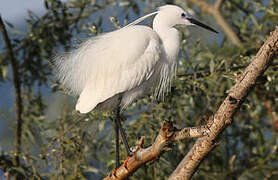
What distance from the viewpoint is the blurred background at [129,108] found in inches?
99.8

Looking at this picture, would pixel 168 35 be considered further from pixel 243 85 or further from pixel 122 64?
pixel 243 85

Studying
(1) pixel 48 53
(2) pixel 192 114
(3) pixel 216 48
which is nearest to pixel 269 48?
(3) pixel 216 48

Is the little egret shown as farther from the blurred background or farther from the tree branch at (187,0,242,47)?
the tree branch at (187,0,242,47)

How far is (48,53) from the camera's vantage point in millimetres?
3156

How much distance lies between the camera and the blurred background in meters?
2.54

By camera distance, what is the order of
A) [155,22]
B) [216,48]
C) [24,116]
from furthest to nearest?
1. [24,116]
2. [216,48]
3. [155,22]

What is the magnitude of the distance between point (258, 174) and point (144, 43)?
1.38 m

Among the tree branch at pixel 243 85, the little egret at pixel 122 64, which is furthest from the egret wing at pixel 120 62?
the tree branch at pixel 243 85

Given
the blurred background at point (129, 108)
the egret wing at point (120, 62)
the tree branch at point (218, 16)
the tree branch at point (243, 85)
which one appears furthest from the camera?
the tree branch at point (218, 16)

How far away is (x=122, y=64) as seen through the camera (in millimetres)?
2260

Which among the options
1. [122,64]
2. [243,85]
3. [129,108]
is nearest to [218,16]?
[129,108]

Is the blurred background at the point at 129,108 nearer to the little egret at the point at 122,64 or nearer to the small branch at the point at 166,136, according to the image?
the little egret at the point at 122,64

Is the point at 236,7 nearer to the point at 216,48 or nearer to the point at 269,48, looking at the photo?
the point at 216,48

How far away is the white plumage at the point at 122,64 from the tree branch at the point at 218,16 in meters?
1.27
